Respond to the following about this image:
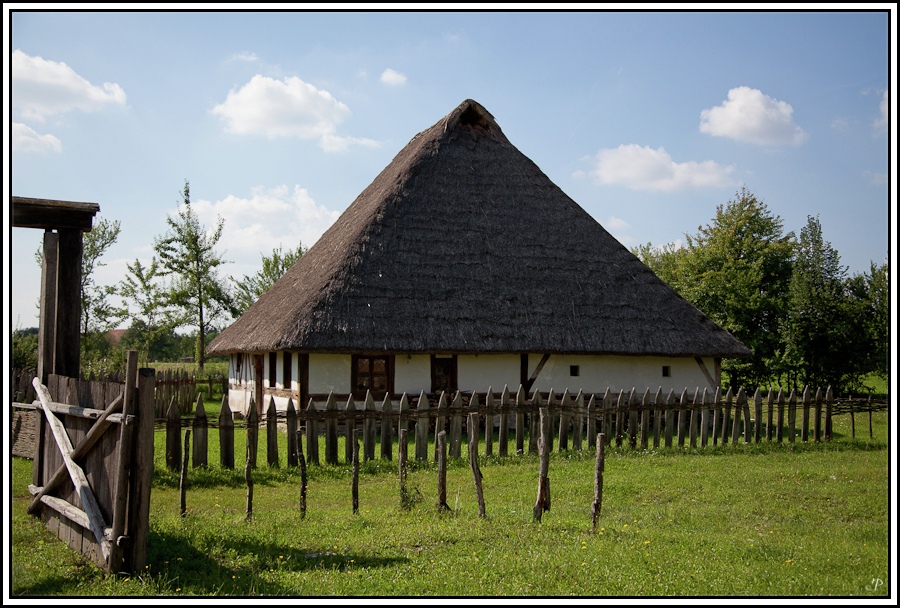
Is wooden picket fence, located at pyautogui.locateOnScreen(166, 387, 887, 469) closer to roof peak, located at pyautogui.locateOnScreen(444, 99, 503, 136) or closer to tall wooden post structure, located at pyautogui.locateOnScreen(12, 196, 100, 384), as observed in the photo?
tall wooden post structure, located at pyautogui.locateOnScreen(12, 196, 100, 384)

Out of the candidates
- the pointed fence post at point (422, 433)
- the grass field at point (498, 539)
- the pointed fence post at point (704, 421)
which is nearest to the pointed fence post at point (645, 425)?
the pointed fence post at point (704, 421)

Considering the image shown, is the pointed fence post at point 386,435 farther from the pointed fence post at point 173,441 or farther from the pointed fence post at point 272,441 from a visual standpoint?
the pointed fence post at point 173,441

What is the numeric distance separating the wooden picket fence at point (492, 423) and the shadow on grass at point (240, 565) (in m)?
2.20

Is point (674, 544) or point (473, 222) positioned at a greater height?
point (473, 222)

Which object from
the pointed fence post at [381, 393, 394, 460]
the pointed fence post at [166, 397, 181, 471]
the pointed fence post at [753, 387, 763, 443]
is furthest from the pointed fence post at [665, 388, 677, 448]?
the pointed fence post at [166, 397, 181, 471]

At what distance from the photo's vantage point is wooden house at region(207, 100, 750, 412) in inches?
604

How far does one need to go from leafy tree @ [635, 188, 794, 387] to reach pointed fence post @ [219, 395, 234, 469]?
717 inches

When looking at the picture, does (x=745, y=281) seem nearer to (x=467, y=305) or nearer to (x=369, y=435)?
(x=467, y=305)

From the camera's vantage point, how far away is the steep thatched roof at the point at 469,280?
15211mm
